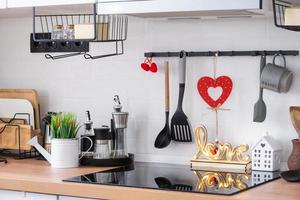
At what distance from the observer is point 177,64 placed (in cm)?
291

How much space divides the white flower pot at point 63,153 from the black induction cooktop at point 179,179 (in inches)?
6.9

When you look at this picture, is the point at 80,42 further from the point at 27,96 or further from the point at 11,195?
the point at 11,195

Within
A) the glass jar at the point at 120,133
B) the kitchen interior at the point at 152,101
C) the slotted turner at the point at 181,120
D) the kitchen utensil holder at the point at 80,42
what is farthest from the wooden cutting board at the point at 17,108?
the slotted turner at the point at 181,120

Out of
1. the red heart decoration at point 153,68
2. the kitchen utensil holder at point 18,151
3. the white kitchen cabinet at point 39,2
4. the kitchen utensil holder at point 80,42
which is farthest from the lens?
the kitchen utensil holder at point 18,151

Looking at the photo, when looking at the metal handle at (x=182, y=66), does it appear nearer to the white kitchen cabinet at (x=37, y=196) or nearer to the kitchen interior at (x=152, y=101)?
the kitchen interior at (x=152, y=101)

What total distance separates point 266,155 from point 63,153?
32.1 inches

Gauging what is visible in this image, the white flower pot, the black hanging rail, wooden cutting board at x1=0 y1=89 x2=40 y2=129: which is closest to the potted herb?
the white flower pot

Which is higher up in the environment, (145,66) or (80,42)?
(80,42)

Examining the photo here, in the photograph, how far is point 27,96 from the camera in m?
3.19

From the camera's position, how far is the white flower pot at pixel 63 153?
2.70 metres

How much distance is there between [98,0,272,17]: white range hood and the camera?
7.50 ft

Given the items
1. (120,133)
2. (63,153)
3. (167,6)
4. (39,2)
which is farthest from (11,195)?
(167,6)

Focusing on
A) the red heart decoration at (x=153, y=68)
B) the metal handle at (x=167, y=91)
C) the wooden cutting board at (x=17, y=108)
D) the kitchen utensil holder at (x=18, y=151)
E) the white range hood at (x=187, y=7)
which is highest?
the white range hood at (x=187, y=7)

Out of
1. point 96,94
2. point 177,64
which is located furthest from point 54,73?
point 177,64
